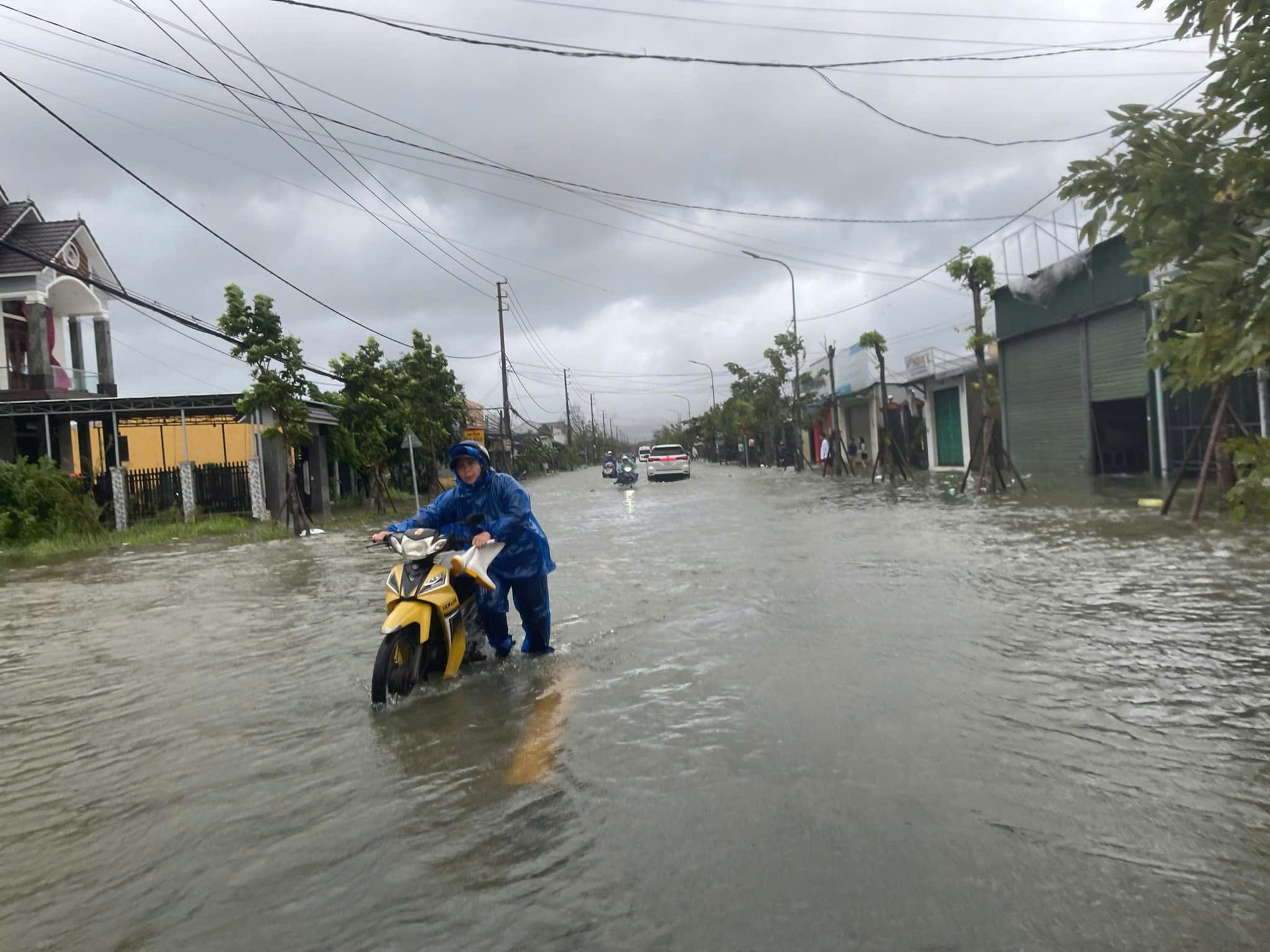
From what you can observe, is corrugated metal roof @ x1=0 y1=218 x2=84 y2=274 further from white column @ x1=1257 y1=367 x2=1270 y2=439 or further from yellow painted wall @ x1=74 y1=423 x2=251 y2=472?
white column @ x1=1257 y1=367 x2=1270 y2=439

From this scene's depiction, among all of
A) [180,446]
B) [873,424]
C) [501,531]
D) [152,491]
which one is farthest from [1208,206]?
[873,424]

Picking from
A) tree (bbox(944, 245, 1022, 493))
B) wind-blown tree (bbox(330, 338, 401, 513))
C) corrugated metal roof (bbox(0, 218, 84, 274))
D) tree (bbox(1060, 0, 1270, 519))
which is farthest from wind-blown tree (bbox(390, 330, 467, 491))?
tree (bbox(1060, 0, 1270, 519))

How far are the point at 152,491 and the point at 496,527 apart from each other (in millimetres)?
22166

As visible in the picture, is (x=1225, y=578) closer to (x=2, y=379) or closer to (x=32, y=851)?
(x=32, y=851)

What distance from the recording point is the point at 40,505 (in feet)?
66.9

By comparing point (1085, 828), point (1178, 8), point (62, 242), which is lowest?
point (1085, 828)

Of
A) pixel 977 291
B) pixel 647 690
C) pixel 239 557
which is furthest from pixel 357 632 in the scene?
pixel 977 291

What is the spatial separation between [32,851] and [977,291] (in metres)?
21.5

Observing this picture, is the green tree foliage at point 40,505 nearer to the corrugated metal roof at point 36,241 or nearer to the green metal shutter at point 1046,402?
the corrugated metal roof at point 36,241

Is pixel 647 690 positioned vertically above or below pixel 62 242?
below

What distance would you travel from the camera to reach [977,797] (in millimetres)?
4000

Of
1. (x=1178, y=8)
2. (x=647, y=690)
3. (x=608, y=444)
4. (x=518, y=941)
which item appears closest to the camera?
(x=518, y=941)

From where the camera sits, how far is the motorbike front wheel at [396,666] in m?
5.82

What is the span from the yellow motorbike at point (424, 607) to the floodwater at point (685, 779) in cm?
21
